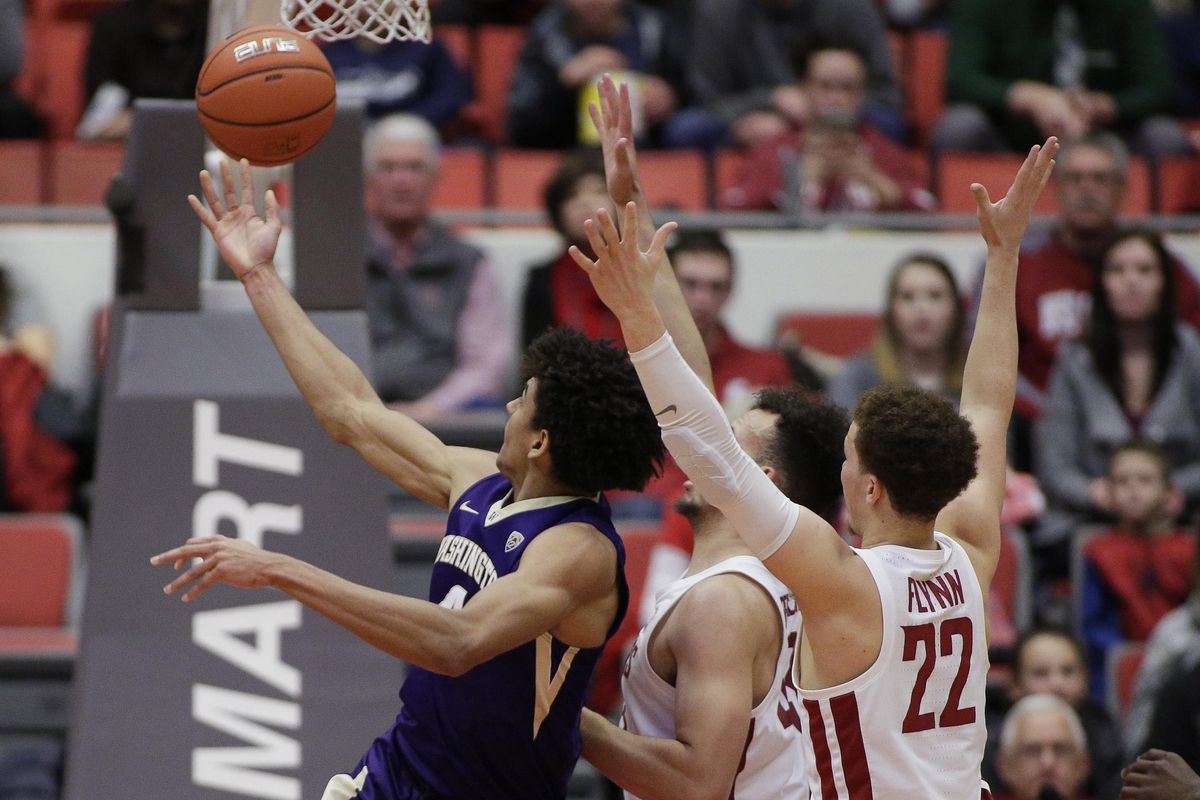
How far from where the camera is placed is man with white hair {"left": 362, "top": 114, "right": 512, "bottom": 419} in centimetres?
712

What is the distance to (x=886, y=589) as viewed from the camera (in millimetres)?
3535

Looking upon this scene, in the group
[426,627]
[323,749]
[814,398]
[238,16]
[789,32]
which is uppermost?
[789,32]

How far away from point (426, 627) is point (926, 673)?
1.00 m

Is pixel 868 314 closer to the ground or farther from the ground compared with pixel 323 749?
farther from the ground

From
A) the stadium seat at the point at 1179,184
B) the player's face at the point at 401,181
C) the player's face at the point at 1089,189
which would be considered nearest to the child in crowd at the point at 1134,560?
the player's face at the point at 1089,189

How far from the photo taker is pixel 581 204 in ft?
23.2

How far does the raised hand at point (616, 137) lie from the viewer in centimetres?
404

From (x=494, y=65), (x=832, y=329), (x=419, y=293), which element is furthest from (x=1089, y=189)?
(x=494, y=65)

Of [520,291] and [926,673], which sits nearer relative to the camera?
[926,673]

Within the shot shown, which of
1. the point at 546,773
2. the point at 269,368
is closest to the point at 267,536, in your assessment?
the point at 269,368

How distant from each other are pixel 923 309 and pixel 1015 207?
275cm

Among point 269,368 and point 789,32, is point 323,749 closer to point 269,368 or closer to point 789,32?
point 269,368

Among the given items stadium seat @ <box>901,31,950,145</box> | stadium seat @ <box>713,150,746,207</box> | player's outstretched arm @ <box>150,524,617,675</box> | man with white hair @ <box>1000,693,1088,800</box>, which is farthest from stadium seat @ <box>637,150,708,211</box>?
player's outstretched arm @ <box>150,524,617,675</box>

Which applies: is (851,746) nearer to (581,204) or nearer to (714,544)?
(714,544)
